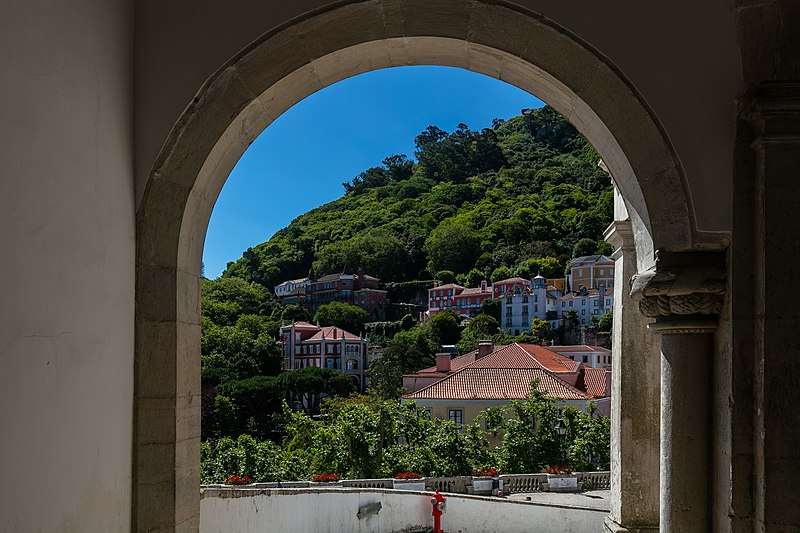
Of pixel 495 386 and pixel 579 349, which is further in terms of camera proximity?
pixel 579 349

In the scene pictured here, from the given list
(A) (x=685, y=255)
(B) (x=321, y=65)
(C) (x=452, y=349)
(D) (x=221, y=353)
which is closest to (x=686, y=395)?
(A) (x=685, y=255)

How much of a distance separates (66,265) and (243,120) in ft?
3.83

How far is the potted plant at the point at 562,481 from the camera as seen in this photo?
15708 mm

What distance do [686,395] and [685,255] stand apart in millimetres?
586

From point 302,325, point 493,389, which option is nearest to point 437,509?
point 493,389

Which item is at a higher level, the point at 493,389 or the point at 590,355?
the point at 590,355

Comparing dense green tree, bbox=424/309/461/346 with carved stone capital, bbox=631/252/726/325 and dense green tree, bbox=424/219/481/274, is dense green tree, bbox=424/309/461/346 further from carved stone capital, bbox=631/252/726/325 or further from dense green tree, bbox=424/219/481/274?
carved stone capital, bbox=631/252/726/325

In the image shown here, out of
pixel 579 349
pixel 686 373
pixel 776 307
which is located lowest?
pixel 579 349

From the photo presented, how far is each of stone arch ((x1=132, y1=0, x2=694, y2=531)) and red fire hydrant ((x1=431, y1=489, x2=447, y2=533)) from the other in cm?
620

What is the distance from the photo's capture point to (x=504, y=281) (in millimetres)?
63125

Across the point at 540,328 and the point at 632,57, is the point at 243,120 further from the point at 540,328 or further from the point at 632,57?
the point at 540,328

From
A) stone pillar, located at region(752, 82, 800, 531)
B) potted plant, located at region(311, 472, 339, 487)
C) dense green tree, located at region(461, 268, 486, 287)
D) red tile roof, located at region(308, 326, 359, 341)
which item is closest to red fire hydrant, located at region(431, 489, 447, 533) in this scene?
potted plant, located at region(311, 472, 339, 487)

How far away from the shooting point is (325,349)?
61.1 metres

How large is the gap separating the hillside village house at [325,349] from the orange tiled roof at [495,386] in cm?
2636
